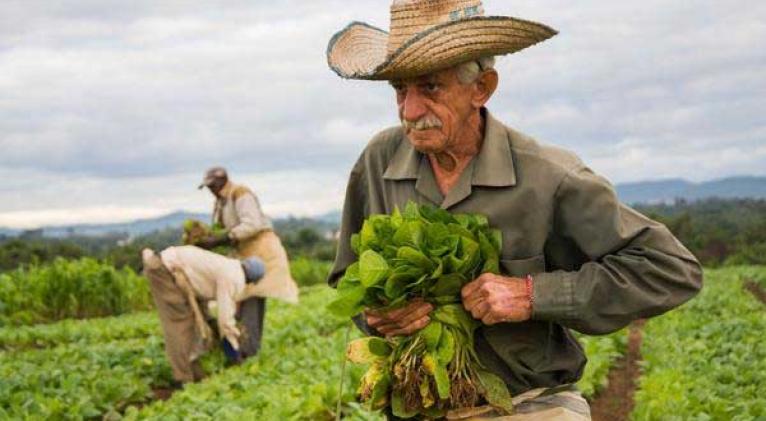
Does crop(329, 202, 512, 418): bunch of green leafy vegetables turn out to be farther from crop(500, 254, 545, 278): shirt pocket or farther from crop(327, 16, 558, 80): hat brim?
crop(327, 16, 558, 80): hat brim

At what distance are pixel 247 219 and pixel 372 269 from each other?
8.07 meters

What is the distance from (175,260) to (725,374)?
17.7ft

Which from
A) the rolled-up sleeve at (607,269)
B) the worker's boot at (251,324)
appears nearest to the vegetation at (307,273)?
the worker's boot at (251,324)

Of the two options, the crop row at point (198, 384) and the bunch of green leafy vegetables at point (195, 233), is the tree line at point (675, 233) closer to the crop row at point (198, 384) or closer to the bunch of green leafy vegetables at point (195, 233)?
the crop row at point (198, 384)

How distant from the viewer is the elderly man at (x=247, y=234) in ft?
36.2

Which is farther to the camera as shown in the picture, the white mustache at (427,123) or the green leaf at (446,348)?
the white mustache at (427,123)

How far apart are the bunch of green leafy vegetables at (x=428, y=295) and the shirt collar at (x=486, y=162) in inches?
5.9

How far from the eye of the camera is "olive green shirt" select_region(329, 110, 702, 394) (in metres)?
3.23

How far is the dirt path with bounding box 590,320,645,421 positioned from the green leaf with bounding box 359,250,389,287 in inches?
233

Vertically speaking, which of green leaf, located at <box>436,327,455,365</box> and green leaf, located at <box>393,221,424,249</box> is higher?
green leaf, located at <box>393,221,424,249</box>

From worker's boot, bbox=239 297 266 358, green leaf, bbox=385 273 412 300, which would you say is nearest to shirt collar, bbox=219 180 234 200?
worker's boot, bbox=239 297 266 358

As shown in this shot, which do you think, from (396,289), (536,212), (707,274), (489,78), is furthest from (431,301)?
(707,274)

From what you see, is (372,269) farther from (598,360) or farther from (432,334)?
(598,360)

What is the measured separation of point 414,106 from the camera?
10.9 ft
